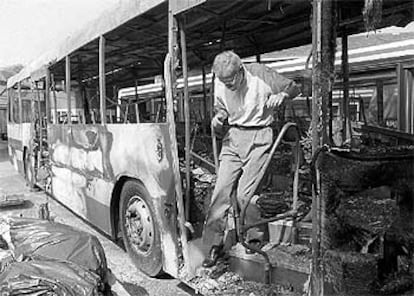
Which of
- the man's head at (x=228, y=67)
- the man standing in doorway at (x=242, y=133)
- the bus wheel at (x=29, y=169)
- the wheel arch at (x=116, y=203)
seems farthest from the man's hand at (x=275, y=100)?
the bus wheel at (x=29, y=169)

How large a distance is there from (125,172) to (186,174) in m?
1.11

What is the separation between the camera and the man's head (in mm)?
3475

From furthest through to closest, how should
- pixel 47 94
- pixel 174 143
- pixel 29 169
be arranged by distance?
pixel 29 169 < pixel 47 94 < pixel 174 143

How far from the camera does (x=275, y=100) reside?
3488 millimetres

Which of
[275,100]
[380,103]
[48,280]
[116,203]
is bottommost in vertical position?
[48,280]

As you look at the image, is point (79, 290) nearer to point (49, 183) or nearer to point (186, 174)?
point (186, 174)

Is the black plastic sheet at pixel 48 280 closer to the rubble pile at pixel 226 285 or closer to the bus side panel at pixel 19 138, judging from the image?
the rubble pile at pixel 226 285

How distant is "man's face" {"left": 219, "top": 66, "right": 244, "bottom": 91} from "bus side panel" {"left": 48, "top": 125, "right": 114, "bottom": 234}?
209cm

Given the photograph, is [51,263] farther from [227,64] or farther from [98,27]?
[98,27]

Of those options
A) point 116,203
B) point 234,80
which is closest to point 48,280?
point 234,80

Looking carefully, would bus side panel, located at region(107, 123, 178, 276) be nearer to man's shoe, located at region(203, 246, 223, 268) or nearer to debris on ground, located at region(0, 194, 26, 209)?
man's shoe, located at region(203, 246, 223, 268)

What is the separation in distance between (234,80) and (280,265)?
1.52m

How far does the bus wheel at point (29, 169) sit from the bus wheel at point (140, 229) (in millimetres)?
5718

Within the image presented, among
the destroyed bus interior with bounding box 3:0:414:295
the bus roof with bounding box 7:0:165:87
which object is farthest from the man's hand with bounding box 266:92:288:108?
the bus roof with bounding box 7:0:165:87
